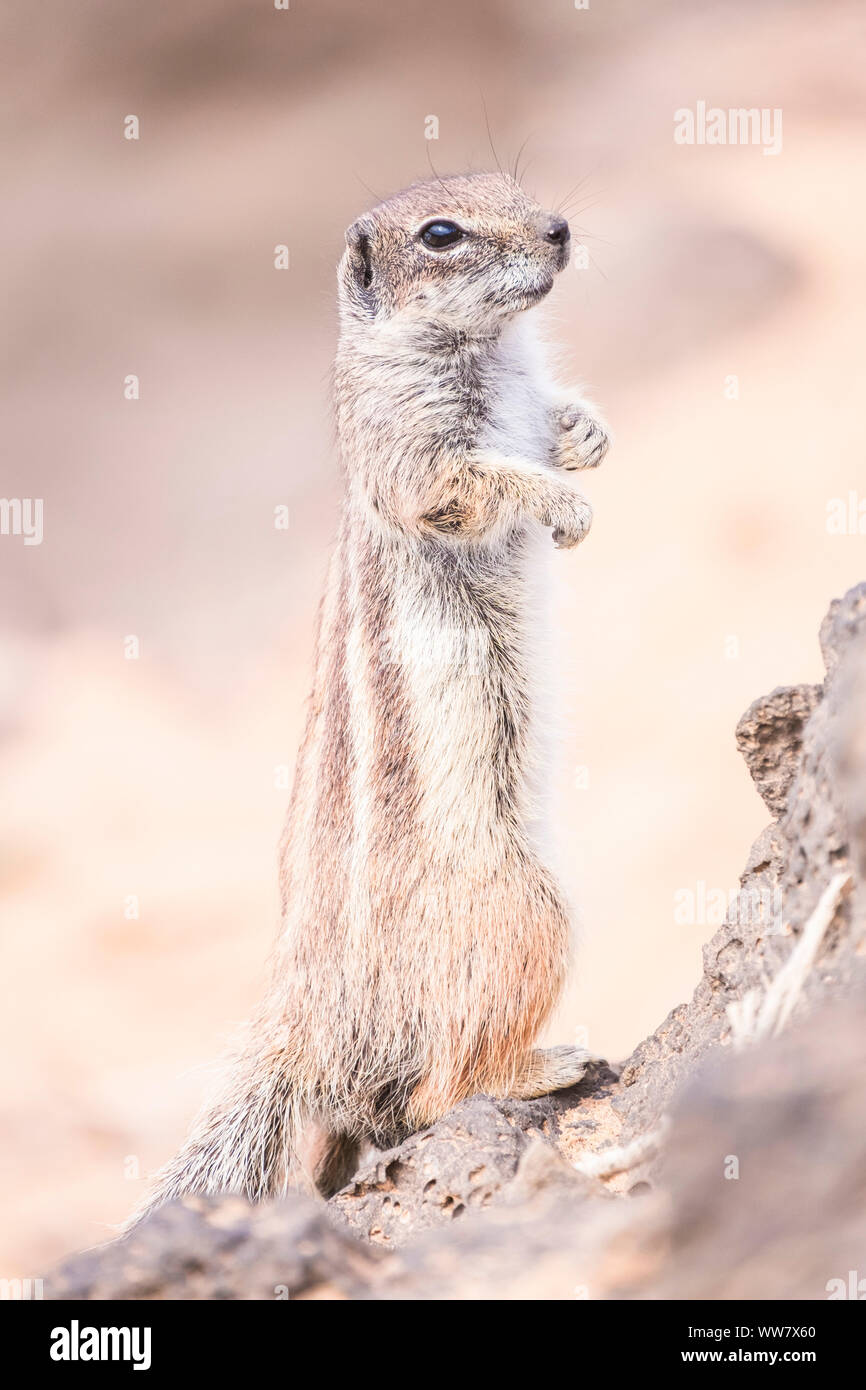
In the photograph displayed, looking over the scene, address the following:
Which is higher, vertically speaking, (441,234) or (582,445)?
Answer: (441,234)

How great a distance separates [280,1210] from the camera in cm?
183

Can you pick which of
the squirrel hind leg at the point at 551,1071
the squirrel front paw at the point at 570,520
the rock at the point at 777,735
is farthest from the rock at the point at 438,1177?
the squirrel front paw at the point at 570,520

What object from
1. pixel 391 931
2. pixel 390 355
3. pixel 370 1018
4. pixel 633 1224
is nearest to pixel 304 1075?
pixel 370 1018

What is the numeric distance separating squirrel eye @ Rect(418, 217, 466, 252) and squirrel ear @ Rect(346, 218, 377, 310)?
0.19 m

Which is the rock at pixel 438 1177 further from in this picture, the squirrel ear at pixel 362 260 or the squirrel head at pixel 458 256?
the squirrel ear at pixel 362 260

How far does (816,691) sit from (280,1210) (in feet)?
4.72

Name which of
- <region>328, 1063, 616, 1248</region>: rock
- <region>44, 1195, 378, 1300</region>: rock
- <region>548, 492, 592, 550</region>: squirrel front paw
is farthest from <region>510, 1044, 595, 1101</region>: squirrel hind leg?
<region>548, 492, 592, 550</region>: squirrel front paw

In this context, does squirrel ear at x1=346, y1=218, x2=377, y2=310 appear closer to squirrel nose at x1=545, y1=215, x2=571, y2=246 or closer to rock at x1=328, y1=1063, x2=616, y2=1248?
squirrel nose at x1=545, y1=215, x2=571, y2=246

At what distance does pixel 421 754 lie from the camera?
3.02 metres

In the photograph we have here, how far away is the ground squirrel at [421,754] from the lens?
2.92m

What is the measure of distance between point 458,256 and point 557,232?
27cm

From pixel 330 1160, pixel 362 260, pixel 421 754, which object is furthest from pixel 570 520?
pixel 330 1160

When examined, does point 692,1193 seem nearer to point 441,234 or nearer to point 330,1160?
point 330,1160
